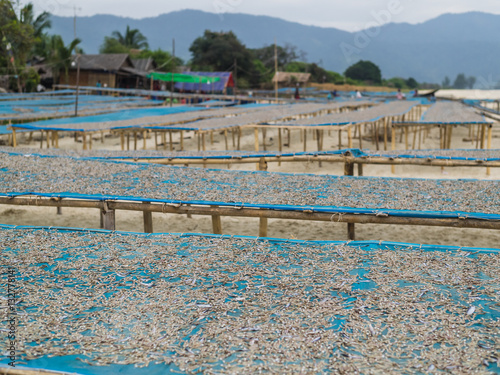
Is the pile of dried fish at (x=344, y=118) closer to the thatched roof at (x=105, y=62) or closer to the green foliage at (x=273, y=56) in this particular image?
the thatched roof at (x=105, y=62)

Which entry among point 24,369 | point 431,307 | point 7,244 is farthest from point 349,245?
point 7,244

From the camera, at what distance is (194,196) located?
223 inches

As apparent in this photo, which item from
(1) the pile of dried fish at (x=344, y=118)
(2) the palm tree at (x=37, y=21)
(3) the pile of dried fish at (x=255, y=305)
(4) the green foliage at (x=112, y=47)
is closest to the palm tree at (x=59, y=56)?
(2) the palm tree at (x=37, y=21)

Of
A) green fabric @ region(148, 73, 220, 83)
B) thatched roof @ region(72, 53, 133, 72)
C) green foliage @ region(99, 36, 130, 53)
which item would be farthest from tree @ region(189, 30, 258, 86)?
thatched roof @ region(72, 53, 133, 72)

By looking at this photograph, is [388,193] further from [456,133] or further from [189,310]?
[456,133]

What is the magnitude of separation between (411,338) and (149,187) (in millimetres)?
4058

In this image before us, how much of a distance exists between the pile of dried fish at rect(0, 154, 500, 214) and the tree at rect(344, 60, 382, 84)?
5742 centimetres

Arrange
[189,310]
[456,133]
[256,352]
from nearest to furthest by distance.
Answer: [256,352]
[189,310]
[456,133]

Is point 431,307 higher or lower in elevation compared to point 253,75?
lower

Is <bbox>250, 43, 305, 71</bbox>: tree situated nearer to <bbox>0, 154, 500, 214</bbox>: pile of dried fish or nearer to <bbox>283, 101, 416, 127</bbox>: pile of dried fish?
<bbox>283, 101, 416, 127</bbox>: pile of dried fish

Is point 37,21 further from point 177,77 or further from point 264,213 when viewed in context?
point 264,213

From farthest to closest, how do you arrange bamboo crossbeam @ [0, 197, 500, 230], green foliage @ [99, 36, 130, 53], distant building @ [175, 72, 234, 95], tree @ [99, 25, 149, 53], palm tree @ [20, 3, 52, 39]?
tree @ [99, 25, 149, 53], green foliage @ [99, 36, 130, 53], distant building @ [175, 72, 234, 95], palm tree @ [20, 3, 52, 39], bamboo crossbeam @ [0, 197, 500, 230]

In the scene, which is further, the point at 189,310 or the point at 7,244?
the point at 7,244

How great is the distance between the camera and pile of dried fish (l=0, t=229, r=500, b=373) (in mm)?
2605
